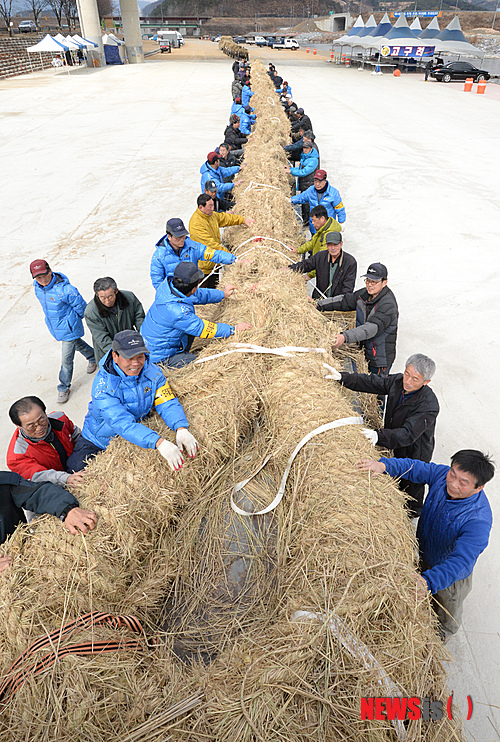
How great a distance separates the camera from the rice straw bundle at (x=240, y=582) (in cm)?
186

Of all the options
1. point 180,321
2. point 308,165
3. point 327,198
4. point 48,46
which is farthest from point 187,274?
point 48,46

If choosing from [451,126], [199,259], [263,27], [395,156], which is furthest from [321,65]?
[263,27]

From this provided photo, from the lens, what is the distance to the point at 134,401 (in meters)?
3.14

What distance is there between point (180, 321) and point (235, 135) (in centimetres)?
874

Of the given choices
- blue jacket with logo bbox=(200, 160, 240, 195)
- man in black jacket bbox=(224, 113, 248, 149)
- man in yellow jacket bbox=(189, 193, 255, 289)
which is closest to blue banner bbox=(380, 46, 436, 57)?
man in black jacket bbox=(224, 113, 248, 149)

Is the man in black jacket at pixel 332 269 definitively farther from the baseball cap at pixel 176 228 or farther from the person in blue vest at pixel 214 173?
the person in blue vest at pixel 214 173

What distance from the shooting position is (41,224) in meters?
10.1

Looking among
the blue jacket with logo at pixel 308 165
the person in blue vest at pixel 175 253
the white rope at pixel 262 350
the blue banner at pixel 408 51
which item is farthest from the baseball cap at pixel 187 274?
the blue banner at pixel 408 51

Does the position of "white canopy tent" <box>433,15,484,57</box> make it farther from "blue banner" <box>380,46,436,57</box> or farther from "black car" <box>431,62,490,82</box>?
"blue banner" <box>380,46,436,57</box>

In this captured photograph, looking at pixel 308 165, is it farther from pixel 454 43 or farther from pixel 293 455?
pixel 454 43

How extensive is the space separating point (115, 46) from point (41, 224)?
136 feet

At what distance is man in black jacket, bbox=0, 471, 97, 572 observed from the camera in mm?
2516

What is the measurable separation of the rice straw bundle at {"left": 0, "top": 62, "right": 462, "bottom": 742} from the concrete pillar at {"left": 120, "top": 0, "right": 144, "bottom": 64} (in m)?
43.9

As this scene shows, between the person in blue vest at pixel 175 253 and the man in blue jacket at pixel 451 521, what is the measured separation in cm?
328
